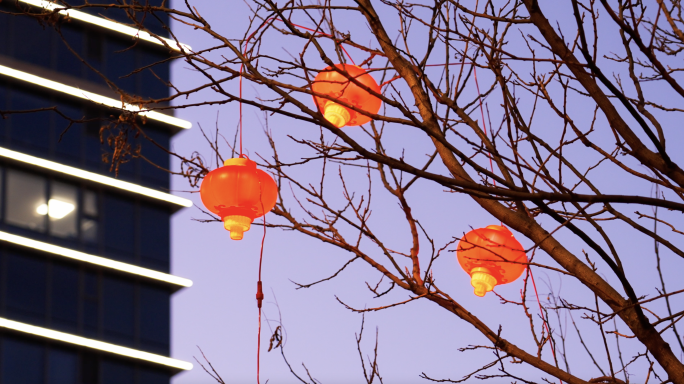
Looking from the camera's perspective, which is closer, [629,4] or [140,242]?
[629,4]

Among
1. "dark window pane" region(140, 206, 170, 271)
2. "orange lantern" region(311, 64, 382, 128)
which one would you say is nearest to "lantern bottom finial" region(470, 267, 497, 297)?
"orange lantern" region(311, 64, 382, 128)

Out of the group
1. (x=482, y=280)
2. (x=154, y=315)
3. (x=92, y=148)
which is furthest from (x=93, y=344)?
(x=482, y=280)

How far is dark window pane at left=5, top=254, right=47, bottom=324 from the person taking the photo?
20.3 m

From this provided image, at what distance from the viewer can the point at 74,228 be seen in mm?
22094

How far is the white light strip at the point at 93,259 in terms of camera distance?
2067 cm

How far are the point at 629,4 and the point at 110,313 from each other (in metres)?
20.3

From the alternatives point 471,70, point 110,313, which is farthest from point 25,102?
point 471,70

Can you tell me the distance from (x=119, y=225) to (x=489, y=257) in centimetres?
Result: 1999

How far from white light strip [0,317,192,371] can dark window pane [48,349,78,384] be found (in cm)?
32

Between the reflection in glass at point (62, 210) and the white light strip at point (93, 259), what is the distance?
54 centimetres

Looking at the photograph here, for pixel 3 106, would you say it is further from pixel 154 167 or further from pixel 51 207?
pixel 154 167

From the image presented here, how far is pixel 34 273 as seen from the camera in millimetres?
20812

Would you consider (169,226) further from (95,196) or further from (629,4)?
(629,4)

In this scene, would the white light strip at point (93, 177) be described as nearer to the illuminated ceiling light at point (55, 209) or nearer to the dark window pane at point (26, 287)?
the illuminated ceiling light at point (55, 209)
